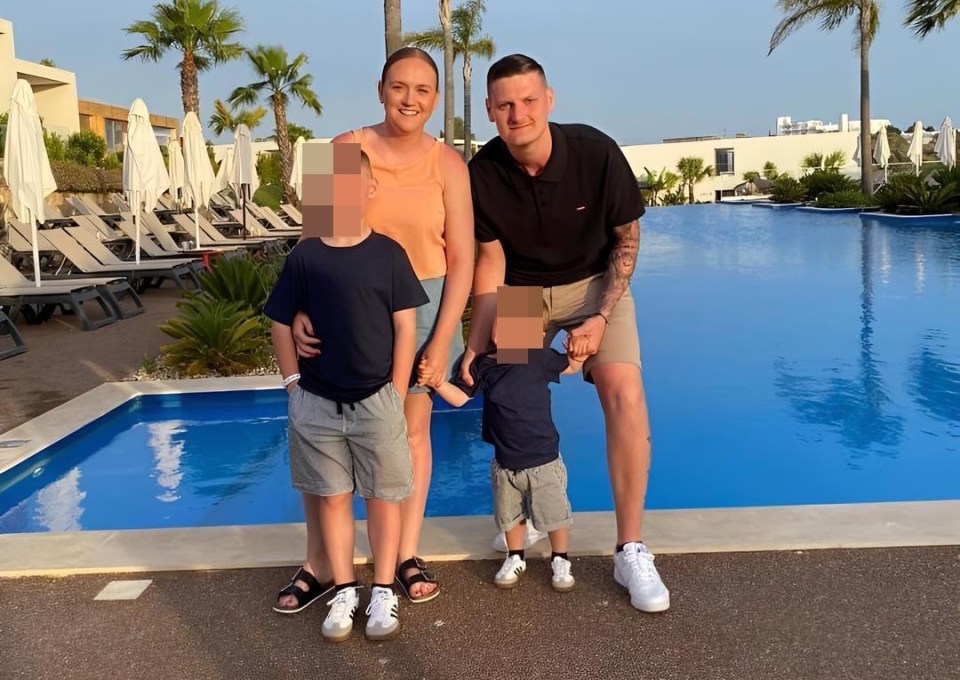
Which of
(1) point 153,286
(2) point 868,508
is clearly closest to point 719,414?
(2) point 868,508

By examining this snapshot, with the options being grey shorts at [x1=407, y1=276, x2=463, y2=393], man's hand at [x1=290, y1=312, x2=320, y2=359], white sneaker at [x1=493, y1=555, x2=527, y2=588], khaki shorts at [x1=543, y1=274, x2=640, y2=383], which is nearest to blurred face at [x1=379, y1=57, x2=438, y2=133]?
grey shorts at [x1=407, y1=276, x2=463, y2=393]

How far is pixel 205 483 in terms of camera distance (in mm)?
5332

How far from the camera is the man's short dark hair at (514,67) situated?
9.25 feet

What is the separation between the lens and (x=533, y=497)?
298 centimetres

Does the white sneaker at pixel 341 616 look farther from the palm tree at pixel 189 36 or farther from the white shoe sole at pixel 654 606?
the palm tree at pixel 189 36

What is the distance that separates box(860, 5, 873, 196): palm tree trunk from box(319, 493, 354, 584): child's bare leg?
94.7 feet

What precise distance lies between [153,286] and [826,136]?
49.7 meters

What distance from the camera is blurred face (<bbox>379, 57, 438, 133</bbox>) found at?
273 cm

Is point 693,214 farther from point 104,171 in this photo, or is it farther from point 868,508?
point 868,508

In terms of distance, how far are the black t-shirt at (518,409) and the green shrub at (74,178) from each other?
69.5 feet

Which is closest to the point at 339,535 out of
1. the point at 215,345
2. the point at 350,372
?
the point at 350,372

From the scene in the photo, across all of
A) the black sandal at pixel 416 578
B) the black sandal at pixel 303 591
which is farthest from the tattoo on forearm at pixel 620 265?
the black sandal at pixel 303 591

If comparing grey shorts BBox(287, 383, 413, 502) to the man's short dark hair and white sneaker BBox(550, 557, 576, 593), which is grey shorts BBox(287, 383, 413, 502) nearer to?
white sneaker BBox(550, 557, 576, 593)

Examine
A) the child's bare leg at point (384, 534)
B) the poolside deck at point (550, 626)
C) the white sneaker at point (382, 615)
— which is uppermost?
the child's bare leg at point (384, 534)
